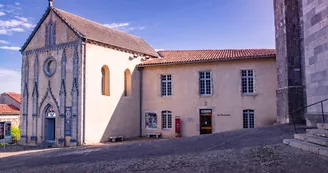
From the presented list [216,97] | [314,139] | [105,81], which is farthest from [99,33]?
[314,139]

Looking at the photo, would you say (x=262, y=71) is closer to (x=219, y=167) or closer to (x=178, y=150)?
(x=178, y=150)

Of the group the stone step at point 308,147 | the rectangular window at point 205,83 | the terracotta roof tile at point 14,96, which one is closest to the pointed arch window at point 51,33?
the rectangular window at point 205,83

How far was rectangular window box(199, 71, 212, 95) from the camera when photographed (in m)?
19.9

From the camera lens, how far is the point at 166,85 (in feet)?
69.6

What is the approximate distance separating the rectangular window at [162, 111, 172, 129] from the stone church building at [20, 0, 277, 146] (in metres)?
0.07

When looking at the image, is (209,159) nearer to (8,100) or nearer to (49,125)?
(49,125)

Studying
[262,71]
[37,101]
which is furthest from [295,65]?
[37,101]

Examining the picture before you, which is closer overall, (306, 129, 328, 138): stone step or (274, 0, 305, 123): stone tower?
(306, 129, 328, 138): stone step

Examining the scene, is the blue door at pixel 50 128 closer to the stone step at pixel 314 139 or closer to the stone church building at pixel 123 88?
the stone church building at pixel 123 88

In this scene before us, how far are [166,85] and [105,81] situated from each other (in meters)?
4.31

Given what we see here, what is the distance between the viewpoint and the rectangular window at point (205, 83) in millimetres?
19859

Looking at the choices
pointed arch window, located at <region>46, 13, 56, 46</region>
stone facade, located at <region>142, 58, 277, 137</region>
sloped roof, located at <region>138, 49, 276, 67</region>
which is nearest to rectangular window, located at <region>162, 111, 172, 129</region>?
stone facade, located at <region>142, 58, 277, 137</region>

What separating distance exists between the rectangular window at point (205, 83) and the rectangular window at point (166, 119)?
2.81 meters

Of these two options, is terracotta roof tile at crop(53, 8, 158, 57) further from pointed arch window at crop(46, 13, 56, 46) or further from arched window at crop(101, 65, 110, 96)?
arched window at crop(101, 65, 110, 96)
